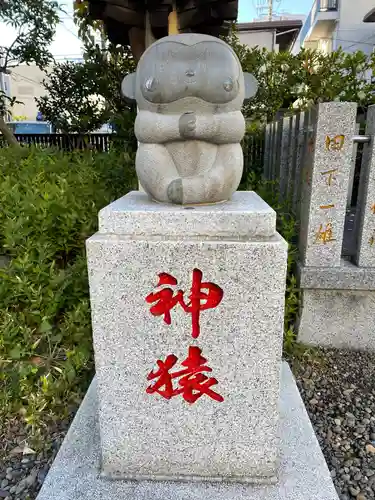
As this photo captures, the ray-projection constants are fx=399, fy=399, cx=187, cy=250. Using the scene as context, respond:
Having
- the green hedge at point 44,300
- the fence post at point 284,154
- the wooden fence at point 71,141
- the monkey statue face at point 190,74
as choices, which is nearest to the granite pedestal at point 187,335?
the monkey statue face at point 190,74

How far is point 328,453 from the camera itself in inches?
85.6

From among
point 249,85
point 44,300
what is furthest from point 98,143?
point 249,85

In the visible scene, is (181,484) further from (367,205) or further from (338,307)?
(367,205)

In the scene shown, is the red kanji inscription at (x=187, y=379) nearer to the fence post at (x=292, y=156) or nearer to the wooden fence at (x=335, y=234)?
the wooden fence at (x=335, y=234)

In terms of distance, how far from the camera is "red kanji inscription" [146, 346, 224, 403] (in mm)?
1687

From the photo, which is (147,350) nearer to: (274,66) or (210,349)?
(210,349)

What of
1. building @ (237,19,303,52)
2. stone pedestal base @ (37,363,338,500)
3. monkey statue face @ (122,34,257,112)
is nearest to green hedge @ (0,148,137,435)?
stone pedestal base @ (37,363,338,500)

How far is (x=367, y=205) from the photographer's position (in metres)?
2.95

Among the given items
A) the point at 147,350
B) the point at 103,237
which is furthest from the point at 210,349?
the point at 103,237

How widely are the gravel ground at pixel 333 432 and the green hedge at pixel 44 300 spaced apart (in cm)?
16

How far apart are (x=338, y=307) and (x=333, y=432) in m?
1.04

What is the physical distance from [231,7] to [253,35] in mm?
9624

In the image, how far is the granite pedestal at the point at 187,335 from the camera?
5.16ft

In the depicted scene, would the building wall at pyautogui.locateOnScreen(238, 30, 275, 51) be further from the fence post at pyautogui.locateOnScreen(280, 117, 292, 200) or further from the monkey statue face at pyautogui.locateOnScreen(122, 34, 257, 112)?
the monkey statue face at pyautogui.locateOnScreen(122, 34, 257, 112)
